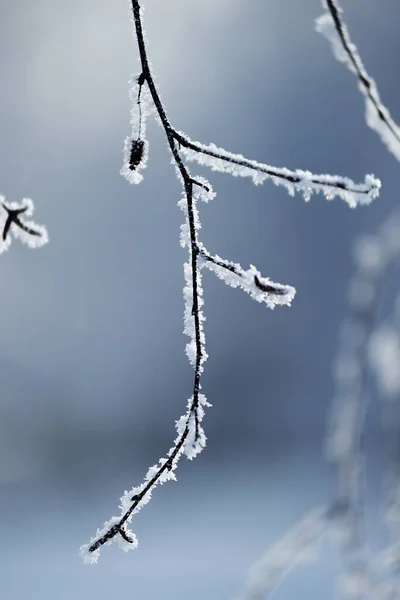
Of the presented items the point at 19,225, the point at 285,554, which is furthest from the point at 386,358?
the point at 19,225

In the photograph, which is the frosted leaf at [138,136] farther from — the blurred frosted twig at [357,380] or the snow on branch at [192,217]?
the blurred frosted twig at [357,380]

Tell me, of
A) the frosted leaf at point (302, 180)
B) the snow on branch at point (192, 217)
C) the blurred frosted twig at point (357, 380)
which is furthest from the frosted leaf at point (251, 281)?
the blurred frosted twig at point (357, 380)

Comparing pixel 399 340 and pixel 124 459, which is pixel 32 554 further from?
pixel 399 340

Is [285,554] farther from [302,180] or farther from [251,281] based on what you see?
[302,180]

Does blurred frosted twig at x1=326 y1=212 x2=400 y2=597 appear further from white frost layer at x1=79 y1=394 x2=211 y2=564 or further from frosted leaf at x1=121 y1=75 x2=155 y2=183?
frosted leaf at x1=121 y1=75 x2=155 y2=183

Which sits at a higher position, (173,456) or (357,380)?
(357,380)

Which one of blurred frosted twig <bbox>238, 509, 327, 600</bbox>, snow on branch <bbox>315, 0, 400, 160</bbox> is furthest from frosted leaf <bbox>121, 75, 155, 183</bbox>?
blurred frosted twig <bbox>238, 509, 327, 600</bbox>
